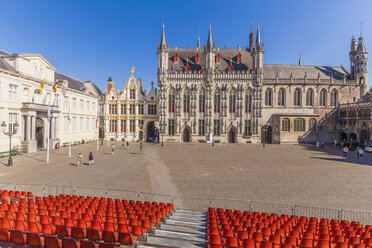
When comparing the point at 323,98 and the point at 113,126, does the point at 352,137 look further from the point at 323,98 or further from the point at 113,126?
the point at 113,126

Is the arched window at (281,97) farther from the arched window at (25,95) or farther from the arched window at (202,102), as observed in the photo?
the arched window at (25,95)

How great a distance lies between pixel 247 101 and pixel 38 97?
42008 mm

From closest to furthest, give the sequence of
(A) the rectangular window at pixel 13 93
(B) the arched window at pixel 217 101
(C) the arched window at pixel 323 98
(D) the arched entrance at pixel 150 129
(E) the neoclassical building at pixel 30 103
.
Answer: (E) the neoclassical building at pixel 30 103 < (A) the rectangular window at pixel 13 93 < (B) the arched window at pixel 217 101 < (C) the arched window at pixel 323 98 < (D) the arched entrance at pixel 150 129

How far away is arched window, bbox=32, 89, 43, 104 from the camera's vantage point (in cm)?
3316

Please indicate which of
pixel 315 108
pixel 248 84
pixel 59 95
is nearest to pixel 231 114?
pixel 248 84

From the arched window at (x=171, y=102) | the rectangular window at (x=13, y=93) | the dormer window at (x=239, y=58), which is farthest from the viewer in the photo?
the dormer window at (x=239, y=58)

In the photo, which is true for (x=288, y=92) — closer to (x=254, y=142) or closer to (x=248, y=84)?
(x=248, y=84)

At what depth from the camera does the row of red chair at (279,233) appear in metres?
6.49

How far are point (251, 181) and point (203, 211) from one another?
704cm

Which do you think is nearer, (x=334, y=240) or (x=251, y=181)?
(x=334, y=240)

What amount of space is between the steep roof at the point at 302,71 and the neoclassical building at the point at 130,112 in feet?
97.8

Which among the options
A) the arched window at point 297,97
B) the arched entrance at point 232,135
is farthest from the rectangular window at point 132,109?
the arched window at point 297,97

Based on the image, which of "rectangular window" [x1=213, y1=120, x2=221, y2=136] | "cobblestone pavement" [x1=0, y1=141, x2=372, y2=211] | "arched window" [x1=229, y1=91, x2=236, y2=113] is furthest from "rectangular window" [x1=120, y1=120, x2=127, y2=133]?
"cobblestone pavement" [x1=0, y1=141, x2=372, y2=211]

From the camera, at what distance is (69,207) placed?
924 cm
